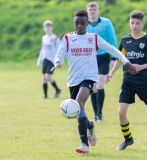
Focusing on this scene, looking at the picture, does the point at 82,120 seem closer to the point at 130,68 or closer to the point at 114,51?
the point at 130,68

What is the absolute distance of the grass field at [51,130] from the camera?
7.37 metres

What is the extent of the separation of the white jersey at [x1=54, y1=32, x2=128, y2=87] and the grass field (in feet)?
3.31

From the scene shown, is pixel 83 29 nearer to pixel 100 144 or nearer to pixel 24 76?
pixel 100 144

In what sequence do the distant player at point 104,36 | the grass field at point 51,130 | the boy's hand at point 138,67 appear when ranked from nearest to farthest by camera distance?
the grass field at point 51,130, the boy's hand at point 138,67, the distant player at point 104,36

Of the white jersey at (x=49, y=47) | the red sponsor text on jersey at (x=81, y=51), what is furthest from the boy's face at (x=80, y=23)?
the white jersey at (x=49, y=47)

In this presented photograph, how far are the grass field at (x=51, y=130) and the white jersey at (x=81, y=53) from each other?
1.01 metres

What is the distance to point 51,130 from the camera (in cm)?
952

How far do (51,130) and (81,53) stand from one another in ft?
7.46

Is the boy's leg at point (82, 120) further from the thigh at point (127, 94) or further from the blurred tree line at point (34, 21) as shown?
the blurred tree line at point (34, 21)

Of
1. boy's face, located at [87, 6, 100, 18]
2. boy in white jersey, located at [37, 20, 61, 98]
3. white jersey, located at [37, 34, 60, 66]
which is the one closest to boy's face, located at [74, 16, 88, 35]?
boy's face, located at [87, 6, 100, 18]

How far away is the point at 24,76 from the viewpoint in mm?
21453

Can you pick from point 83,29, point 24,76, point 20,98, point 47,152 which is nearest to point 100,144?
point 47,152

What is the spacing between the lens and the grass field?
7371 mm

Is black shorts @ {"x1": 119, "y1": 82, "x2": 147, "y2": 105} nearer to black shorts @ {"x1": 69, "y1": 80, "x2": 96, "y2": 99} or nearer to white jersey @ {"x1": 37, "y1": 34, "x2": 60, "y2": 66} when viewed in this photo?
black shorts @ {"x1": 69, "y1": 80, "x2": 96, "y2": 99}
